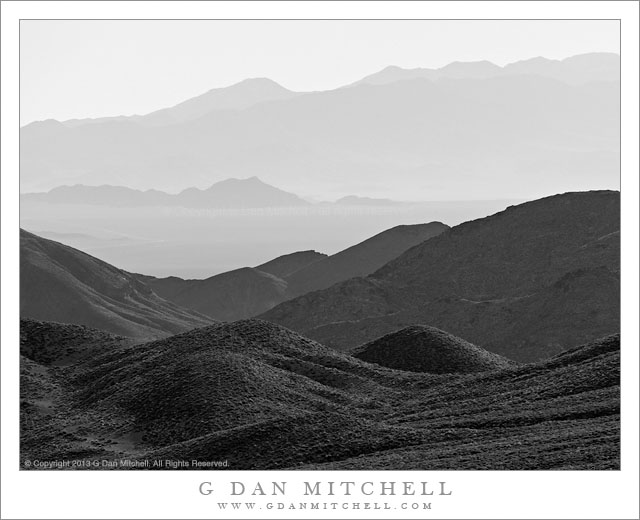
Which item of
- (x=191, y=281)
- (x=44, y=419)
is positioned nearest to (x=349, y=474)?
(x=44, y=419)

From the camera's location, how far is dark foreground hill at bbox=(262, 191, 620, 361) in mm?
88188

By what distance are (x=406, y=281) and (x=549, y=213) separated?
20.2m

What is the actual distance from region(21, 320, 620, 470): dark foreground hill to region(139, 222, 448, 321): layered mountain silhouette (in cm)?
9501

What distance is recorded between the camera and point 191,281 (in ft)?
541

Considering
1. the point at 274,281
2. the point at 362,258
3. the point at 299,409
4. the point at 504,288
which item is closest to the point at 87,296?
the point at 274,281

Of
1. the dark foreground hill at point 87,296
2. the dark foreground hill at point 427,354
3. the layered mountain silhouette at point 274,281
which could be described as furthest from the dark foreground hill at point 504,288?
the layered mountain silhouette at point 274,281

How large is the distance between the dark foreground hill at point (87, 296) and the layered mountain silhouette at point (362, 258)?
88.6ft

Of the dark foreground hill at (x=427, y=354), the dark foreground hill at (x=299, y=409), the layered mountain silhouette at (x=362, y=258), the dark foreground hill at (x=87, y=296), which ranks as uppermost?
the layered mountain silhouette at (x=362, y=258)

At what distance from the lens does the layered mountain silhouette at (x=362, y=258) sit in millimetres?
152875

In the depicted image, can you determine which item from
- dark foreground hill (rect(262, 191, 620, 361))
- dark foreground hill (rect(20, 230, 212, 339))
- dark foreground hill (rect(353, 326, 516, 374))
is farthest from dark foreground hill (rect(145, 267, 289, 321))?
dark foreground hill (rect(353, 326, 516, 374))

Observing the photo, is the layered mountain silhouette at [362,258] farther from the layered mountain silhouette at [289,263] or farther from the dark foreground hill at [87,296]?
the dark foreground hill at [87,296]

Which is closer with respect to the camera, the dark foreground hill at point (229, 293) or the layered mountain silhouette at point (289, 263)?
the dark foreground hill at point (229, 293)

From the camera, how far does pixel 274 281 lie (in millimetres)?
158000

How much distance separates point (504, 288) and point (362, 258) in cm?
5352
